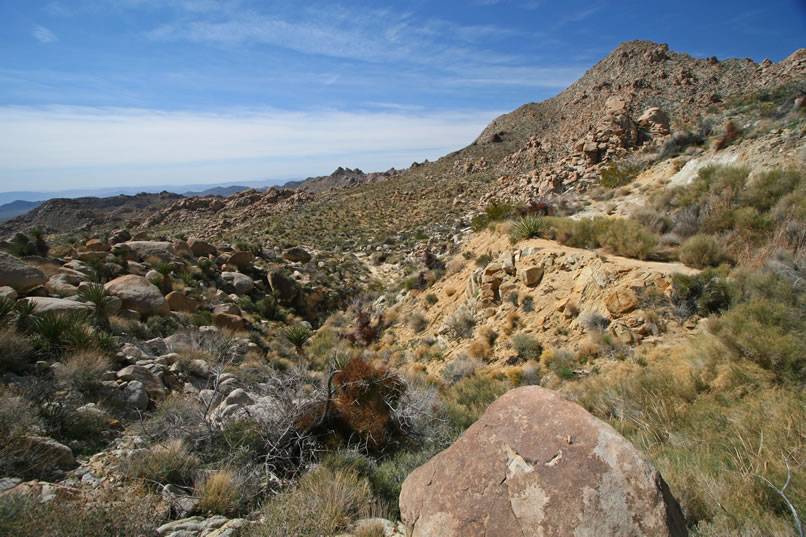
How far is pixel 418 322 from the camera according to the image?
10.6m

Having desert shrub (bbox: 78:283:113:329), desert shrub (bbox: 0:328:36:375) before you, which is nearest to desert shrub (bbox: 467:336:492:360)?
desert shrub (bbox: 0:328:36:375)

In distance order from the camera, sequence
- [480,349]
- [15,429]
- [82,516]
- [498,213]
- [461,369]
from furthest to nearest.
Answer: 1. [498,213]
2. [480,349]
3. [461,369]
4. [15,429]
5. [82,516]

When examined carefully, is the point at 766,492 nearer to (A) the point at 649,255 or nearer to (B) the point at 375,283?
(A) the point at 649,255

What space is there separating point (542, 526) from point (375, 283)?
1561cm

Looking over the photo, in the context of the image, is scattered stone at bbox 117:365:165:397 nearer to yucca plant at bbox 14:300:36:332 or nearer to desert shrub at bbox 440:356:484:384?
yucca plant at bbox 14:300:36:332

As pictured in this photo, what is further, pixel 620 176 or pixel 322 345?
pixel 620 176

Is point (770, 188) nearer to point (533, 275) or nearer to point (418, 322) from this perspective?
point (533, 275)

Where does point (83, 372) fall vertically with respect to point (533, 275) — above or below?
below

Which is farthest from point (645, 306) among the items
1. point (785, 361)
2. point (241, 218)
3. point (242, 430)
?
point (241, 218)

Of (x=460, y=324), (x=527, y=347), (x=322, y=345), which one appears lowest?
(x=322, y=345)

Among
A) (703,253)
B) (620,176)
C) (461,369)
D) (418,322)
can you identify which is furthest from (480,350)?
(620,176)

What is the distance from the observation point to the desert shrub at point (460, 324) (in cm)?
883

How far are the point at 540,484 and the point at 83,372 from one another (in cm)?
579

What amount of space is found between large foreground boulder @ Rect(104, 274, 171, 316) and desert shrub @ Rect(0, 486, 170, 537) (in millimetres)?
7054
